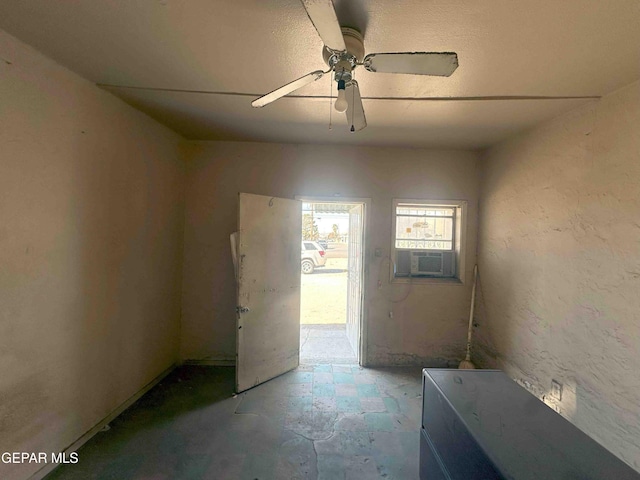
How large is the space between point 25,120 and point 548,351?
378cm

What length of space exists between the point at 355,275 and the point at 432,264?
3.14 ft

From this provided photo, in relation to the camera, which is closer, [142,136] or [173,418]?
[173,418]

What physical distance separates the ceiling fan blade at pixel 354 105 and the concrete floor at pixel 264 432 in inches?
86.2

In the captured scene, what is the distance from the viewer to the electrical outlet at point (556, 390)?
Answer: 1.92m

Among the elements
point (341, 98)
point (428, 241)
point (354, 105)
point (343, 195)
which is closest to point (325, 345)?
point (428, 241)

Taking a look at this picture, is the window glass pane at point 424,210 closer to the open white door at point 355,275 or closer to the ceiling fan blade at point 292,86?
the open white door at point 355,275

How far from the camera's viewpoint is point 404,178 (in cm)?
299

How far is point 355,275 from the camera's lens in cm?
345

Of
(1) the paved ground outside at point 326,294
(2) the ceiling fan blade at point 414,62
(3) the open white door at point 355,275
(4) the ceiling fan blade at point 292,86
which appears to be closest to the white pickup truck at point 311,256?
(1) the paved ground outside at point 326,294

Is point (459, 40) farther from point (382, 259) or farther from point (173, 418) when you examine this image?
point (173, 418)

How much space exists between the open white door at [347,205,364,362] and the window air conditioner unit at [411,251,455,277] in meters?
0.66

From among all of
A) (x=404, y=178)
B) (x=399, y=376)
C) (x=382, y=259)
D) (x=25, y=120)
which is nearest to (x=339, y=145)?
(x=404, y=178)

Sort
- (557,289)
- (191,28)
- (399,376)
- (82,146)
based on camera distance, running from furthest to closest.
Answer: (399,376) → (557,289) → (82,146) → (191,28)

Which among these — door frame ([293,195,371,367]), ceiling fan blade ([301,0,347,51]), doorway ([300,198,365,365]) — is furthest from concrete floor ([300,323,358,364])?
ceiling fan blade ([301,0,347,51])
